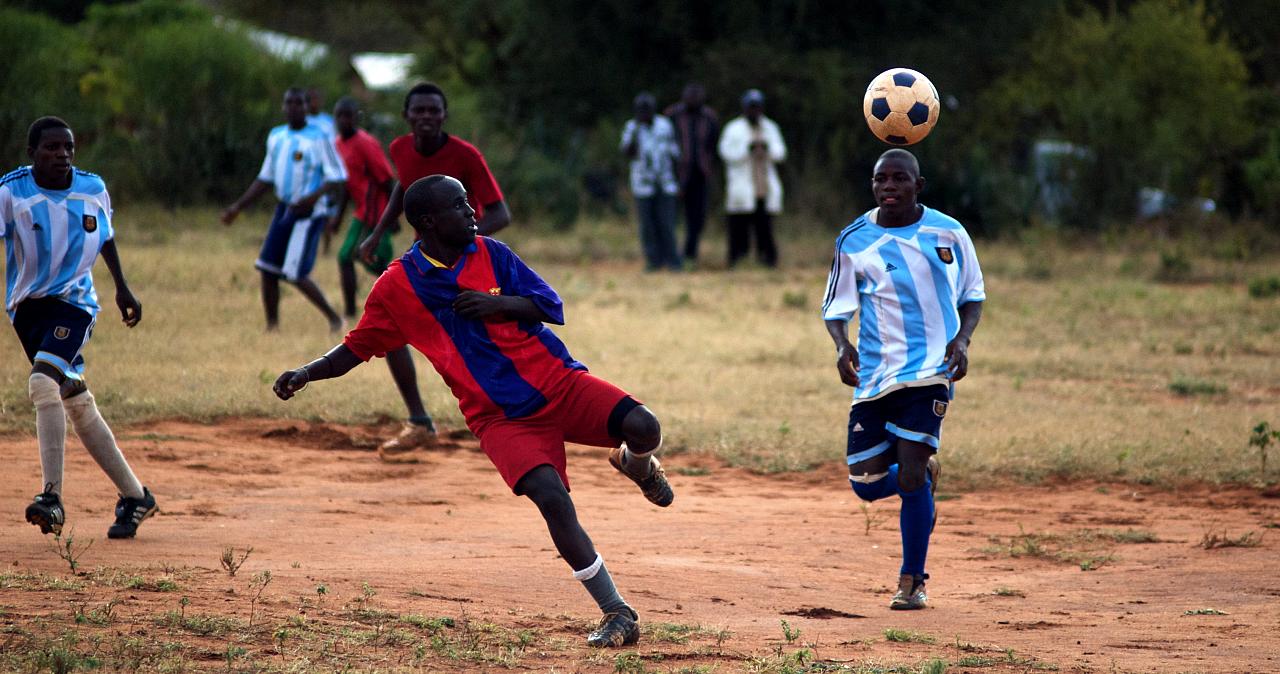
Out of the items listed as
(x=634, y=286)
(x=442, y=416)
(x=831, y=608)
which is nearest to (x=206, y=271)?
(x=634, y=286)

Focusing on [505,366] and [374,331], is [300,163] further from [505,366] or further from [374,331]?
[505,366]

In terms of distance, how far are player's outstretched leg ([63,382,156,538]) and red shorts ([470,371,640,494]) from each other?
2.26 metres

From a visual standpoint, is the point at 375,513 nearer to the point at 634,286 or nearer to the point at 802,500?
the point at 802,500

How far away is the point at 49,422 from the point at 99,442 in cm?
27

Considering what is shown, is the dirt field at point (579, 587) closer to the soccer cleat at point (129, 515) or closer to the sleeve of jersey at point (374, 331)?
the soccer cleat at point (129, 515)

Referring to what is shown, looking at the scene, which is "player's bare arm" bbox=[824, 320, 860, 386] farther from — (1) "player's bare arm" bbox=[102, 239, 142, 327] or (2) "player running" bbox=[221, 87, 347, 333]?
(2) "player running" bbox=[221, 87, 347, 333]

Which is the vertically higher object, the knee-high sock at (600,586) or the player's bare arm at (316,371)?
the player's bare arm at (316,371)

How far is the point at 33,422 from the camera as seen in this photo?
355 inches

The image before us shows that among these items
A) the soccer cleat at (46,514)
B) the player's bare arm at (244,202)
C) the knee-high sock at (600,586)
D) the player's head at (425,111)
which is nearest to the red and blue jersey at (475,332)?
the knee-high sock at (600,586)

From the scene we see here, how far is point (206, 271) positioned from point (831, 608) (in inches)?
454

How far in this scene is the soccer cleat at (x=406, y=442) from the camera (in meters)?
8.94

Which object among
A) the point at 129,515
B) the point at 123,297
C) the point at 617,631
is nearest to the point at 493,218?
the point at 123,297

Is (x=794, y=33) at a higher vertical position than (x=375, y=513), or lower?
higher

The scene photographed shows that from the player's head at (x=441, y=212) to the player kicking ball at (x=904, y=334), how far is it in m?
1.54
